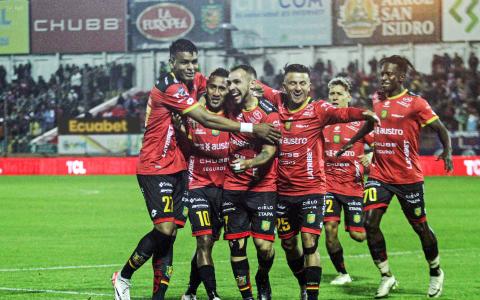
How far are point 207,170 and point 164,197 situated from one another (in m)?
0.55

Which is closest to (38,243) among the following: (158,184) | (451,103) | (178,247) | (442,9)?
(178,247)

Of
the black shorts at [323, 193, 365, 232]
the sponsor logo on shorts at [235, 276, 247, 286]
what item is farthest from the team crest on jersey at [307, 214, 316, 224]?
the black shorts at [323, 193, 365, 232]

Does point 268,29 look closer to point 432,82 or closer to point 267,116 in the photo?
point 432,82

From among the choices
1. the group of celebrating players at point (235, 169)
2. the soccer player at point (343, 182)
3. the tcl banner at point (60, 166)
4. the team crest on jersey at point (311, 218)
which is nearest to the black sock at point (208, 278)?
the group of celebrating players at point (235, 169)

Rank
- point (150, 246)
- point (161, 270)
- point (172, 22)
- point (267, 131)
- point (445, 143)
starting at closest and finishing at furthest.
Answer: point (267, 131), point (150, 246), point (161, 270), point (445, 143), point (172, 22)

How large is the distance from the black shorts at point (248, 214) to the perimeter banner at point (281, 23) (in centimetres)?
3539

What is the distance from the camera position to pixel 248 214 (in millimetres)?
10531

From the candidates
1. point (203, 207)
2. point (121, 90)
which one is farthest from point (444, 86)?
point (203, 207)

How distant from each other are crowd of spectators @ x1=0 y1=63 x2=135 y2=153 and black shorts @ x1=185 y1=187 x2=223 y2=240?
36.2 m

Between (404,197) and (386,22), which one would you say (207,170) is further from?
(386,22)

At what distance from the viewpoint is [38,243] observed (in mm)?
18469

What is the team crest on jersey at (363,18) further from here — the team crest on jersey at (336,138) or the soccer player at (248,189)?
the soccer player at (248,189)

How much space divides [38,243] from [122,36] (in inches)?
1233

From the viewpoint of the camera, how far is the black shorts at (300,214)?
1057 cm
